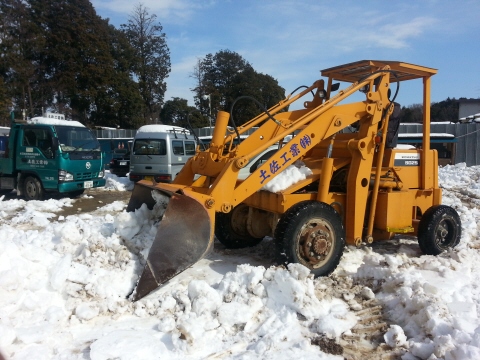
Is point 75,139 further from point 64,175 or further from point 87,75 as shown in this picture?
point 87,75

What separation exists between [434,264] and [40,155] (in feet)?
32.7

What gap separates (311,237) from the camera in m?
4.72

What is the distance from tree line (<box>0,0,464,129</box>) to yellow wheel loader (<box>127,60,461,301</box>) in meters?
24.9

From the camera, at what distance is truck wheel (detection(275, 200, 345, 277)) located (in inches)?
181

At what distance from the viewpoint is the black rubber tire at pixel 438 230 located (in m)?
5.66

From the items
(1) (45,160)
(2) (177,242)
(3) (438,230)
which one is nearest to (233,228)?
(2) (177,242)

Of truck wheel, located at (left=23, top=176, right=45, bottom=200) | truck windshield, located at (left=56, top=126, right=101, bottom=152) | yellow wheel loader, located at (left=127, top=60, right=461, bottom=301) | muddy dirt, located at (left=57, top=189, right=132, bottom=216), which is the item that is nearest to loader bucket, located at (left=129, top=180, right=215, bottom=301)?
yellow wheel loader, located at (left=127, top=60, right=461, bottom=301)

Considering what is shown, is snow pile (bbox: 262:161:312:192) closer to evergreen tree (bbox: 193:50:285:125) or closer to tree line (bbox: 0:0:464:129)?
tree line (bbox: 0:0:464:129)

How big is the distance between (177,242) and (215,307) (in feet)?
2.56

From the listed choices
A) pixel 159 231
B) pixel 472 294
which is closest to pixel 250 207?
pixel 159 231

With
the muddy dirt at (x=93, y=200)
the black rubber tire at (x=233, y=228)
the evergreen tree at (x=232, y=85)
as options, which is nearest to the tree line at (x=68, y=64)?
the evergreen tree at (x=232, y=85)

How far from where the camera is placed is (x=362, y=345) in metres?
3.59

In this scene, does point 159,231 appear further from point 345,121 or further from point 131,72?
point 131,72

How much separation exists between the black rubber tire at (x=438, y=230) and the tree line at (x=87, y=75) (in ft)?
82.5
